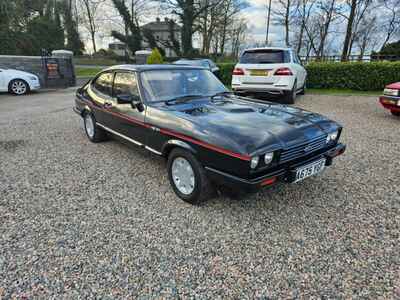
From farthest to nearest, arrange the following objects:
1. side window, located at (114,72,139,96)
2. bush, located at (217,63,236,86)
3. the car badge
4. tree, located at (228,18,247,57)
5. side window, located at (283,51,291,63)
Answer: tree, located at (228,18,247,57)
bush, located at (217,63,236,86)
side window, located at (283,51,291,63)
side window, located at (114,72,139,96)
the car badge

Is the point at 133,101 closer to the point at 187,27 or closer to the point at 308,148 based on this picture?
the point at 308,148

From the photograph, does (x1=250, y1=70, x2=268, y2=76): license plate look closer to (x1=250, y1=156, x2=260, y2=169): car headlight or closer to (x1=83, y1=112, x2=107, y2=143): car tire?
(x1=83, y1=112, x2=107, y2=143): car tire

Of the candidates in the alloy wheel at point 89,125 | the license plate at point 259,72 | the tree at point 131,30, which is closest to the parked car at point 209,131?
the alloy wheel at point 89,125

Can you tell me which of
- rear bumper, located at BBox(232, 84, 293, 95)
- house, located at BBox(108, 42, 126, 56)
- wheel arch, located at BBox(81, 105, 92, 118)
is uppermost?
house, located at BBox(108, 42, 126, 56)

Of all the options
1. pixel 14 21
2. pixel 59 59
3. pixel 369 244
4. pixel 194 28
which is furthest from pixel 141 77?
pixel 194 28

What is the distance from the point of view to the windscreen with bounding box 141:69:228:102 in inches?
134

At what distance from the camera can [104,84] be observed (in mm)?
4469

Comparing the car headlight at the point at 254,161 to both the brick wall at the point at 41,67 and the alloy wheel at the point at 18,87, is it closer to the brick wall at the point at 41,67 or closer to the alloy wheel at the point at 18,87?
the alloy wheel at the point at 18,87

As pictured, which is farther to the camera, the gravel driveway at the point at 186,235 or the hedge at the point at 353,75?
the hedge at the point at 353,75

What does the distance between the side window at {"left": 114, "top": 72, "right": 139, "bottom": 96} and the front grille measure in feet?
6.81

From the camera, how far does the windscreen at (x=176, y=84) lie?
3.41m

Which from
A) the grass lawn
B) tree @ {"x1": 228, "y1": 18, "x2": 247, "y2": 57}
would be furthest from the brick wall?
tree @ {"x1": 228, "y1": 18, "x2": 247, "y2": 57}

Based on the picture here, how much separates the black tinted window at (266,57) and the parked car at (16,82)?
9566mm

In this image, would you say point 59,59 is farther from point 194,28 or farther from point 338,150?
point 194,28
